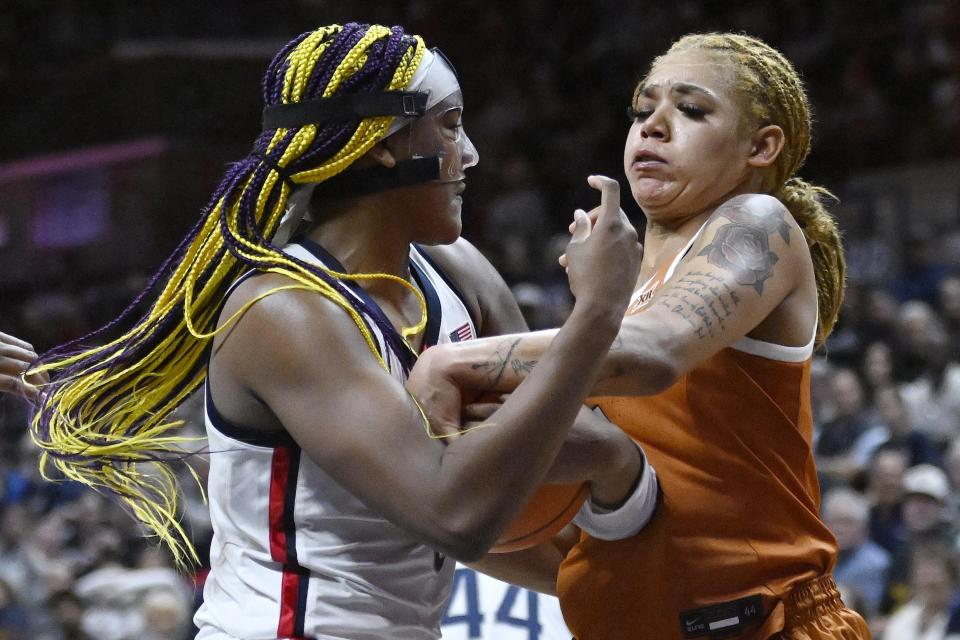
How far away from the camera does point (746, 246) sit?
2.55m

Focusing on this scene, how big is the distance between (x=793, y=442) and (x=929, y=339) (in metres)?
4.61

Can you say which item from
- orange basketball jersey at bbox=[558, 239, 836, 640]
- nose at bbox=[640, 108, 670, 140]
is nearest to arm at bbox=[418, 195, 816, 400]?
orange basketball jersey at bbox=[558, 239, 836, 640]

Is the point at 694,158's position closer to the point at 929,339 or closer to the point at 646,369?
the point at 646,369

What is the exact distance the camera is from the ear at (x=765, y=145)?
2.76m

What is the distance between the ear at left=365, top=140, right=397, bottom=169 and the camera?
2.54m

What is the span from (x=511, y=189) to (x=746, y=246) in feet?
28.9

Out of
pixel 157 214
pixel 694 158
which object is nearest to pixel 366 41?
pixel 694 158

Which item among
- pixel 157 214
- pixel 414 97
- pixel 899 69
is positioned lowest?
pixel 157 214

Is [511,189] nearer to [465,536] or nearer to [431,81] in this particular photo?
[431,81]

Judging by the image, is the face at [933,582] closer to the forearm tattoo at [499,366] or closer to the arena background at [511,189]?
the arena background at [511,189]

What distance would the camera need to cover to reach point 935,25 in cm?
1007

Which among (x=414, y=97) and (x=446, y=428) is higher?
(x=414, y=97)

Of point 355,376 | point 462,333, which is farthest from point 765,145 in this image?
point 355,376

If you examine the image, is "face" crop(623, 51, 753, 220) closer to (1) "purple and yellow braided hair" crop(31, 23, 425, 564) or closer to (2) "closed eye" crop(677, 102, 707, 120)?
(2) "closed eye" crop(677, 102, 707, 120)
